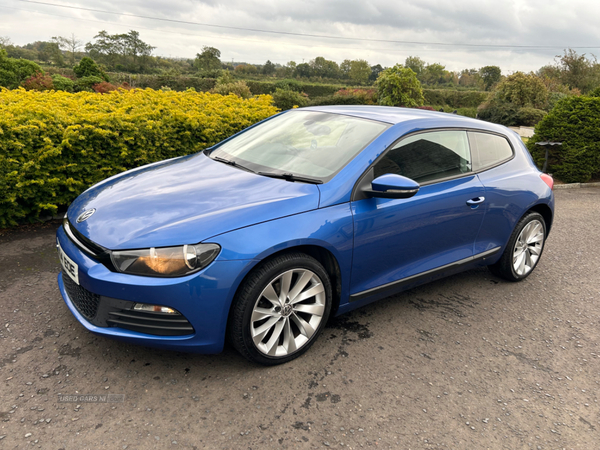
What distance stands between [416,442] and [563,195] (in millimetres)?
8070

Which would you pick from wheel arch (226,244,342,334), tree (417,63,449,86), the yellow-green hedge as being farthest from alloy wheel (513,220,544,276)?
tree (417,63,449,86)

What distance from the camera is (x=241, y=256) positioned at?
2346 millimetres

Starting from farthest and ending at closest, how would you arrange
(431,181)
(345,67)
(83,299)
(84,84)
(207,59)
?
(345,67) → (207,59) → (84,84) → (431,181) → (83,299)

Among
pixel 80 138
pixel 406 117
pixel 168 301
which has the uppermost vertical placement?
pixel 406 117

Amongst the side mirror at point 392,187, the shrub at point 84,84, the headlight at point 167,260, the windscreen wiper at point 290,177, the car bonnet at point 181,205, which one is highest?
the side mirror at point 392,187

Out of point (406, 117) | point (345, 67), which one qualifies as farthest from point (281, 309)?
point (345, 67)

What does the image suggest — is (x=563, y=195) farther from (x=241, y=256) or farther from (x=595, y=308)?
(x=241, y=256)

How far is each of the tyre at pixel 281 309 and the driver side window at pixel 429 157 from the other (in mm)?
860

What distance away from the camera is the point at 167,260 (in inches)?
89.9

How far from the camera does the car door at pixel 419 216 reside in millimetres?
2871

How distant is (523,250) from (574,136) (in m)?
6.66

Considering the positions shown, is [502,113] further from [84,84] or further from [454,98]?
[84,84]

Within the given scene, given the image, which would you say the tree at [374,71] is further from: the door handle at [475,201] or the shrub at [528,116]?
the door handle at [475,201]

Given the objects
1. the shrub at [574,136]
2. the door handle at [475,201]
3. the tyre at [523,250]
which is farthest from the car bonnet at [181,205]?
the shrub at [574,136]
